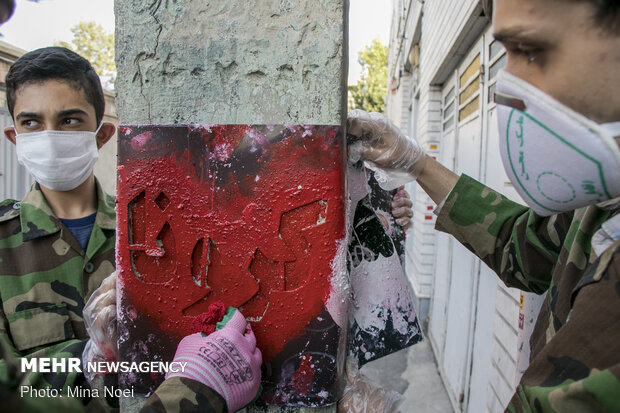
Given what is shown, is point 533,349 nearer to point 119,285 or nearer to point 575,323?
point 575,323

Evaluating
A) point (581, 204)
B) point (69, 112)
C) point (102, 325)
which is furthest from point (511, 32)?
point (69, 112)

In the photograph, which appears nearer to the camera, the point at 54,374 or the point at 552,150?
the point at 552,150

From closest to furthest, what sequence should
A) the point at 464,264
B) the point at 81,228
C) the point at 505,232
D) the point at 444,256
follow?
the point at 505,232, the point at 81,228, the point at 464,264, the point at 444,256

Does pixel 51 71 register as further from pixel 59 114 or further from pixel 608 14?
pixel 608 14

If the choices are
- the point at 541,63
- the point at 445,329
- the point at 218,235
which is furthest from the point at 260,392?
the point at 445,329

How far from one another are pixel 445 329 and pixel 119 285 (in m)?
3.54

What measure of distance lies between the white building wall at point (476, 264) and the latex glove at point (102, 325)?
1.56 m

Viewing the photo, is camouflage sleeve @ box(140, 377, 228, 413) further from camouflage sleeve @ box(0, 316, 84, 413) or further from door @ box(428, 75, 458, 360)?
door @ box(428, 75, 458, 360)

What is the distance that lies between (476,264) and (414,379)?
159cm

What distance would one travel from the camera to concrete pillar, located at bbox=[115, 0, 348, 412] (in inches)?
45.4

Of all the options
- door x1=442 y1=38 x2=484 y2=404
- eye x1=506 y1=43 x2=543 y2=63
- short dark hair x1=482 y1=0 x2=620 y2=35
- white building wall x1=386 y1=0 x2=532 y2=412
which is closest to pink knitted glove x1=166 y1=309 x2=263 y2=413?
eye x1=506 y1=43 x2=543 y2=63

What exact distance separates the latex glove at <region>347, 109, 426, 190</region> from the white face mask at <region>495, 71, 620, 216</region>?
0.46 metres

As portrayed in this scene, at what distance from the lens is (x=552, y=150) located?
0.91 meters

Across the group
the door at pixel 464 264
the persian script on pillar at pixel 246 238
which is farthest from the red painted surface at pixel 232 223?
the door at pixel 464 264
